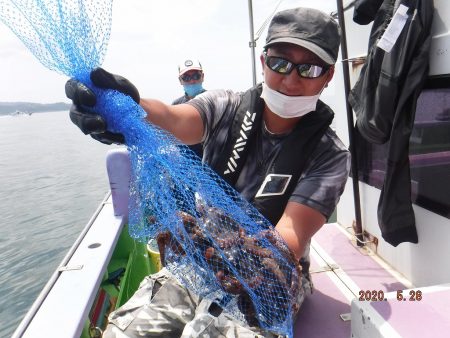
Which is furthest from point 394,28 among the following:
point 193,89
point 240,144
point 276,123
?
point 193,89

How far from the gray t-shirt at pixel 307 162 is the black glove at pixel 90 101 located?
75cm

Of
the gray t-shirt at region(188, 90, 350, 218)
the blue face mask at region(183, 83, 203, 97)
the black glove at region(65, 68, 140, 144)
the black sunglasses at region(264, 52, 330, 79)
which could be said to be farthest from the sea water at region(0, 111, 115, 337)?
the blue face mask at region(183, 83, 203, 97)

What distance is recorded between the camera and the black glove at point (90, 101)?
1219 millimetres

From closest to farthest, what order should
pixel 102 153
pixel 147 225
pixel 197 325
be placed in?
pixel 197 325 < pixel 147 225 < pixel 102 153

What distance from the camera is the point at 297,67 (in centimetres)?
171

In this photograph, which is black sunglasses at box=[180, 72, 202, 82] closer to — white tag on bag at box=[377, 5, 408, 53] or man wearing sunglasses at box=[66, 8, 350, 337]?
man wearing sunglasses at box=[66, 8, 350, 337]

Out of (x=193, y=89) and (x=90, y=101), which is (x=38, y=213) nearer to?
(x=193, y=89)

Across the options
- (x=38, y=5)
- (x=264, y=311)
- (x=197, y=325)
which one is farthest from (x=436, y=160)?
(x=38, y=5)

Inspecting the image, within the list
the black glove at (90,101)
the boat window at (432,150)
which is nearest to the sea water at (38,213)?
the black glove at (90,101)

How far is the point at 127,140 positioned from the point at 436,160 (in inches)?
81.5

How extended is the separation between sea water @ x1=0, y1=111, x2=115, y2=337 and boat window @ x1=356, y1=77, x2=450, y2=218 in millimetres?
2627

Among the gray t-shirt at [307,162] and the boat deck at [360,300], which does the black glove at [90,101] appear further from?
the boat deck at [360,300]

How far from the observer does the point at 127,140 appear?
4.49 feet

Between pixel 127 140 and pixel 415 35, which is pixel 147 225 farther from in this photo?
pixel 415 35
